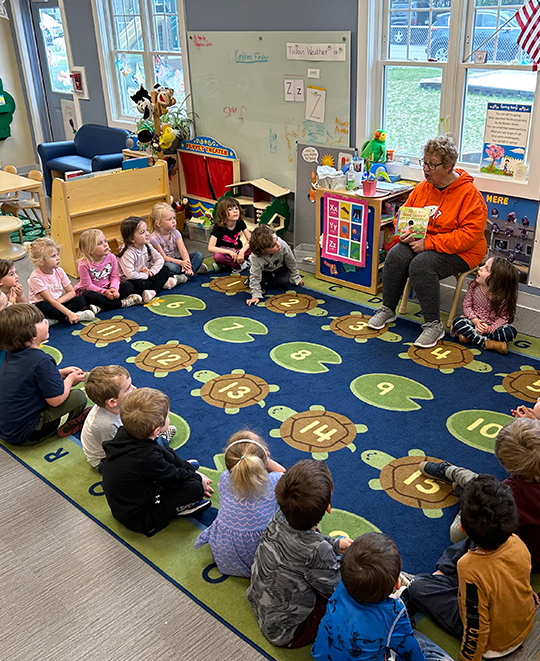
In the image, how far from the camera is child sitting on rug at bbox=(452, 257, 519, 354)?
357 centimetres

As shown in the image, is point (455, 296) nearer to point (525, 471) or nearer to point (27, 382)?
point (525, 471)

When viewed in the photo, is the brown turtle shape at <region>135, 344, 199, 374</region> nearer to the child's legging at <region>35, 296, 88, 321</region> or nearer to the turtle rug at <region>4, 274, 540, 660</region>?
the turtle rug at <region>4, 274, 540, 660</region>

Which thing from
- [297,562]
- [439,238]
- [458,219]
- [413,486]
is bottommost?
[413,486]

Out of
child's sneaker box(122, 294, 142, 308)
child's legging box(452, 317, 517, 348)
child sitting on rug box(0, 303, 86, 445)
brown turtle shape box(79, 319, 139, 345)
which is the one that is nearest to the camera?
child sitting on rug box(0, 303, 86, 445)

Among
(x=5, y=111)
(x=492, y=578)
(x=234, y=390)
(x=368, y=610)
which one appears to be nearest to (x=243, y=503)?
(x=368, y=610)

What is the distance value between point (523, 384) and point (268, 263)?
6.41 ft

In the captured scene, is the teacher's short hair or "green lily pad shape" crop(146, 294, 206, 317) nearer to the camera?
the teacher's short hair

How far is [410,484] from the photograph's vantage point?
260cm

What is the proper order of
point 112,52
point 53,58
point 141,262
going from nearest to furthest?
1. point 141,262
2. point 112,52
3. point 53,58

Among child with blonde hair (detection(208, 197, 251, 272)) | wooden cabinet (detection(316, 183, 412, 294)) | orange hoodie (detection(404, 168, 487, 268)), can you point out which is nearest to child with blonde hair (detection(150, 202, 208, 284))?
child with blonde hair (detection(208, 197, 251, 272))

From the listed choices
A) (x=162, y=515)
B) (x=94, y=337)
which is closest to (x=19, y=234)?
(x=94, y=337)

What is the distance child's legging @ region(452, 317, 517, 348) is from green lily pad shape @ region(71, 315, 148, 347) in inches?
78.2

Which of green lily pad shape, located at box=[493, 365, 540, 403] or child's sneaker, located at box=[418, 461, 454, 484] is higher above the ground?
child's sneaker, located at box=[418, 461, 454, 484]

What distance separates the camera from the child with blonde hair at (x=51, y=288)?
158 inches
